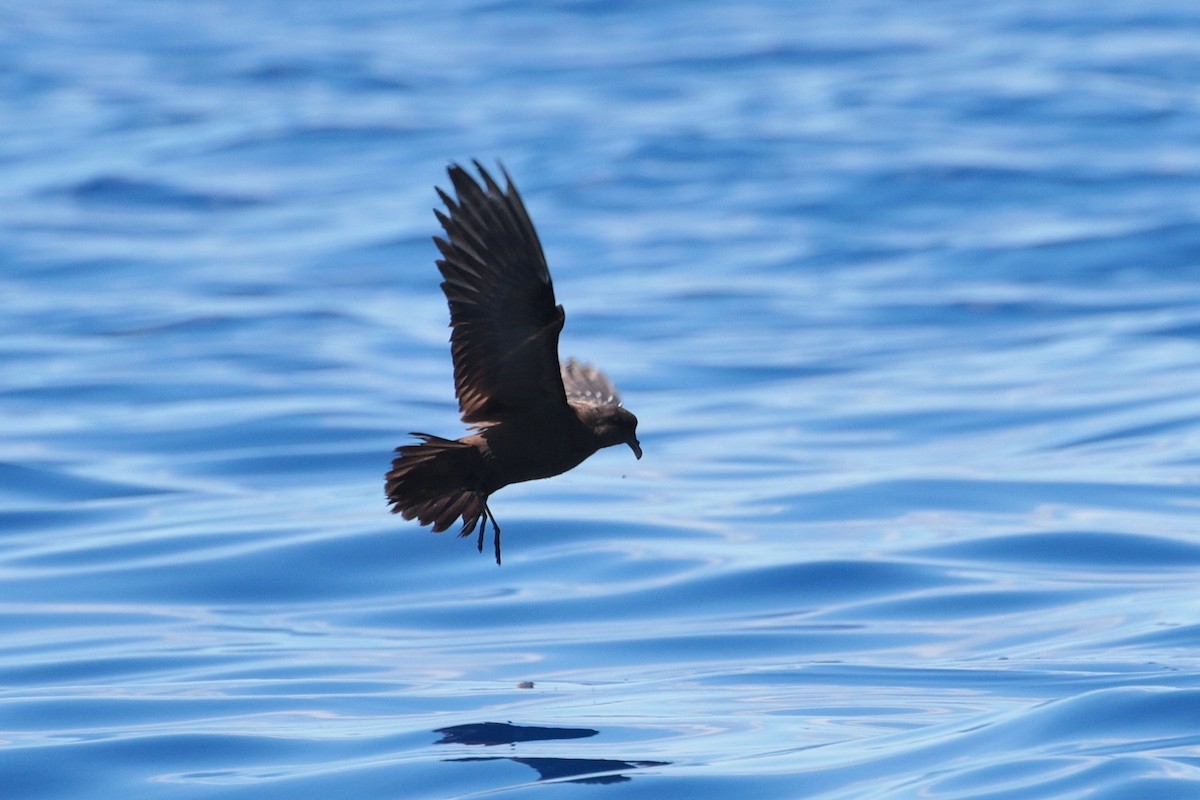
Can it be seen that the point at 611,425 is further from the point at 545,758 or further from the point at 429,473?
the point at 545,758

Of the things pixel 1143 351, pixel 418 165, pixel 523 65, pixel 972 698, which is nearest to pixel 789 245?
pixel 418 165

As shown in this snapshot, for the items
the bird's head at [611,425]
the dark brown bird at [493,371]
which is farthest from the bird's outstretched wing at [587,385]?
the dark brown bird at [493,371]

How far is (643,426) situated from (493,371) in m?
8.32

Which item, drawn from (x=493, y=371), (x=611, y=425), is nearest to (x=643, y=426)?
(x=611, y=425)

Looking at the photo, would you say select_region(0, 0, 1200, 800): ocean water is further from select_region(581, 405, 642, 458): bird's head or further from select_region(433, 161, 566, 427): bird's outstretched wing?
select_region(433, 161, 566, 427): bird's outstretched wing

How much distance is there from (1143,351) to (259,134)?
17.8m

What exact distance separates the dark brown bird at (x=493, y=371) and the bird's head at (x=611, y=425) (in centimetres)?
8

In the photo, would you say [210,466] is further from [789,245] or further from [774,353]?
[789,245]

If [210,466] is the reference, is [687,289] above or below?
above

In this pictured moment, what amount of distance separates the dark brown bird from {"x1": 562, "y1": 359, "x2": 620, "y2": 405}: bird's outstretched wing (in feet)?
3.71

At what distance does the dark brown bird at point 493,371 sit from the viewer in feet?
17.8

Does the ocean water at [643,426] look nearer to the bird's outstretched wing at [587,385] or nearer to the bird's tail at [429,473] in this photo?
the bird's tail at [429,473]

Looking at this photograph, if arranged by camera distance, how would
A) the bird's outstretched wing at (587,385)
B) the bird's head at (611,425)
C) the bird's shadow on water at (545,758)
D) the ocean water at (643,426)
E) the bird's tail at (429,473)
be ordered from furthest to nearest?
the bird's outstretched wing at (587,385)
the ocean water at (643,426)
the bird's head at (611,425)
the bird's shadow on water at (545,758)
the bird's tail at (429,473)

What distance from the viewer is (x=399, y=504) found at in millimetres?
5586
